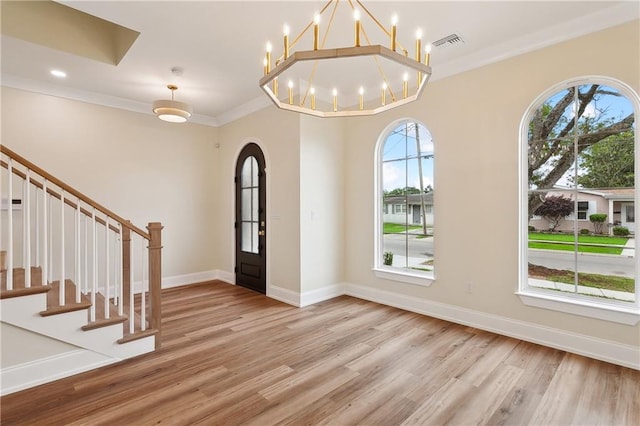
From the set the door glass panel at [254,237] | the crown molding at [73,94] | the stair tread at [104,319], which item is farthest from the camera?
the door glass panel at [254,237]

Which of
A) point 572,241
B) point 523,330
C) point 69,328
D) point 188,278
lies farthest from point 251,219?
point 572,241

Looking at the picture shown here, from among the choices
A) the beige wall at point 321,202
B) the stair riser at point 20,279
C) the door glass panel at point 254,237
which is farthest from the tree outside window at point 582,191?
the stair riser at point 20,279

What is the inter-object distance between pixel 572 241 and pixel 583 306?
606 millimetres

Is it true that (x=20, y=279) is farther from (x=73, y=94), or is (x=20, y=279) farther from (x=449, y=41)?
(x=449, y=41)

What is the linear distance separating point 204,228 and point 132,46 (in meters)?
3.26

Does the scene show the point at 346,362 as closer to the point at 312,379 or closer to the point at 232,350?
the point at 312,379

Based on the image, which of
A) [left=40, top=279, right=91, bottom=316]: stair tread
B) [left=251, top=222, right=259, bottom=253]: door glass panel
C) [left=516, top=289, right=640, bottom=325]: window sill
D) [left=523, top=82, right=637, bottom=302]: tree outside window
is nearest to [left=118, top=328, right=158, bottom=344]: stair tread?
[left=40, top=279, right=91, bottom=316]: stair tread

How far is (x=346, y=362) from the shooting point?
275 centimetres

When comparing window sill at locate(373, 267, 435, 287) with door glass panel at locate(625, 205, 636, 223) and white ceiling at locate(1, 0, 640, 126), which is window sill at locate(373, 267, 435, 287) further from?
white ceiling at locate(1, 0, 640, 126)

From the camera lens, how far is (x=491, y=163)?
11.2ft

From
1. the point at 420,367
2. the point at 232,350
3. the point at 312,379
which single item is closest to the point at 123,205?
the point at 232,350

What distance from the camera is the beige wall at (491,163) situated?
280 cm

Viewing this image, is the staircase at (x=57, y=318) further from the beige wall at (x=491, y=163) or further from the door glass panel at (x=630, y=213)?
the door glass panel at (x=630, y=213)

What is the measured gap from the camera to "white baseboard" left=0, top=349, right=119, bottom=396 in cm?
228
